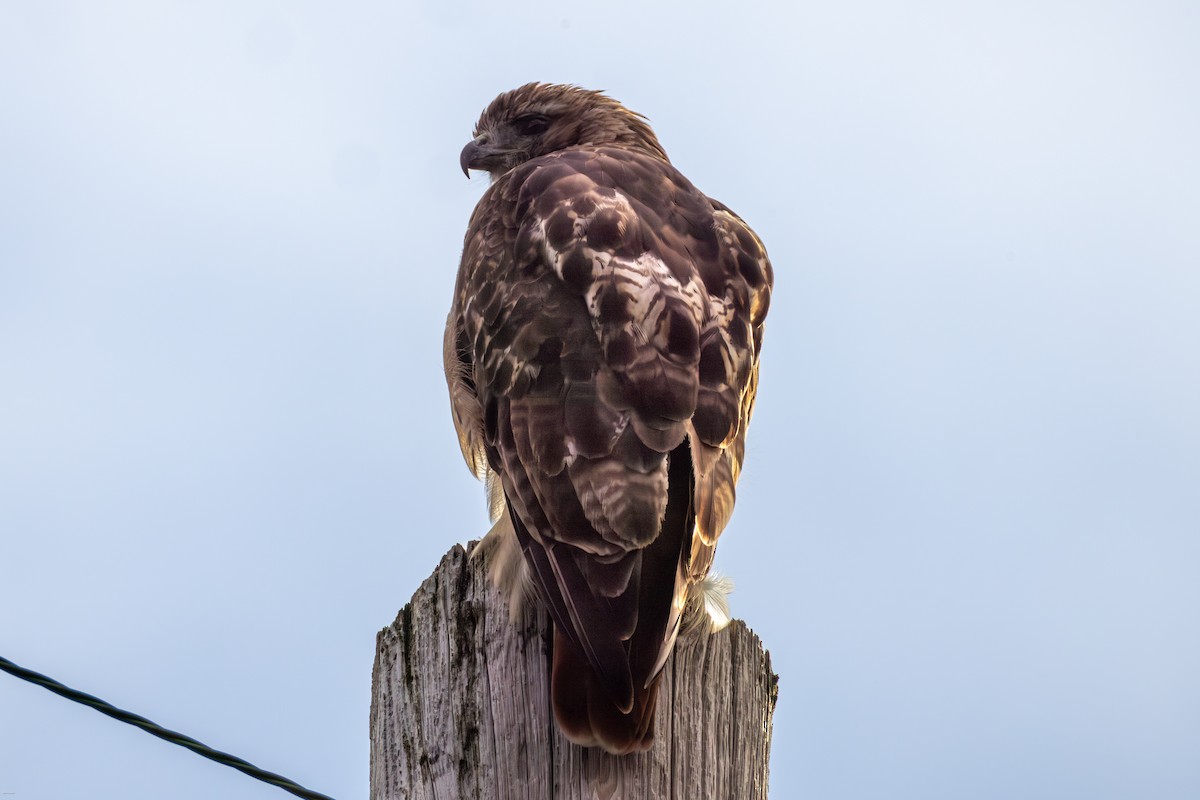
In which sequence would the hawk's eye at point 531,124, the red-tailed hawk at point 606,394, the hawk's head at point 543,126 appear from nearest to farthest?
the red-tailed hawk at point 606,394 → the hawk's head at point 543,126 → the hawk's eye at point 531,124

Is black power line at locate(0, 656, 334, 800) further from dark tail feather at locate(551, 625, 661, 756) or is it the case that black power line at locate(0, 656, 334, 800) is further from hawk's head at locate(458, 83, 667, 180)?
hawk's head at locate(458, 83, 667, 180)

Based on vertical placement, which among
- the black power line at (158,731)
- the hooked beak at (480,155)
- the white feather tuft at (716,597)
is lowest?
the black power line at (158,731)

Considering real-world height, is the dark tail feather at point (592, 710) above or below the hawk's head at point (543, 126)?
below

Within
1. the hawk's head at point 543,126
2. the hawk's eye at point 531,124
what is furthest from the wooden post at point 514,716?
the hawk's eye at point 531,124

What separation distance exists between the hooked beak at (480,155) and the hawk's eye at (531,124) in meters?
0.14

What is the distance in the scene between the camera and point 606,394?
314 cm

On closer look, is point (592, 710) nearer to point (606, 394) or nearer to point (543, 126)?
point (606, 394)

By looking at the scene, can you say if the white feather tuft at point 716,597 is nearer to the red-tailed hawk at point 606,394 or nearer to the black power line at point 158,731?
the red-tailed hawk at point 606,394

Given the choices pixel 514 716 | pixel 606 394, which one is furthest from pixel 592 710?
pixel 606 394

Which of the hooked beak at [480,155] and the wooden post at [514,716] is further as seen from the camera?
the hooked beak at [480,155]

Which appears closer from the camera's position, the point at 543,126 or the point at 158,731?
the point at 158,731

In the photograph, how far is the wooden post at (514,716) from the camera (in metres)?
2.64

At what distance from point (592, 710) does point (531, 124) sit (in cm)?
381

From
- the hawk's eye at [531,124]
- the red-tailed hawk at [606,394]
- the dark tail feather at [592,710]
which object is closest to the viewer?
the dark tail feather at [592,710]
